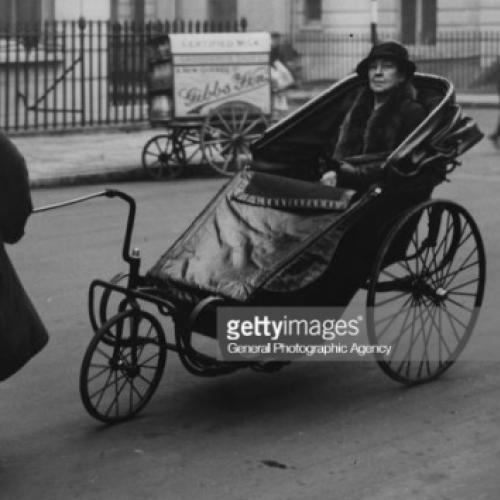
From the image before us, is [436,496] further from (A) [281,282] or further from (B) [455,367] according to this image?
(B) [455,367]

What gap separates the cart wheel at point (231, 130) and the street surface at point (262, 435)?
291 inches

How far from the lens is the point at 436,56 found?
110ft

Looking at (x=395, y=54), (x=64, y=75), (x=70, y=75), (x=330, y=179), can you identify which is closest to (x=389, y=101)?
(x=395, y=54)

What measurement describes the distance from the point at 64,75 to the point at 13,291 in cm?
1540

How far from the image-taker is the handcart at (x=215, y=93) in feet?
50.3

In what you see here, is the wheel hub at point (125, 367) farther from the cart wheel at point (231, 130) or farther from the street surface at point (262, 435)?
the cart wheel at point (231, 130)

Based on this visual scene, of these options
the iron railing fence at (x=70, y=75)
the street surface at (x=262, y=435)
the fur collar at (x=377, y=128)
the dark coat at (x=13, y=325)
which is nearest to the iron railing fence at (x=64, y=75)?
the iron railing fence at (x=70, y=75)

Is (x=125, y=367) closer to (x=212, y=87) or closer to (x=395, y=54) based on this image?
(x=395, y=54)

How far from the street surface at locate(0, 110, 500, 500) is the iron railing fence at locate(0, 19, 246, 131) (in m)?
12.2

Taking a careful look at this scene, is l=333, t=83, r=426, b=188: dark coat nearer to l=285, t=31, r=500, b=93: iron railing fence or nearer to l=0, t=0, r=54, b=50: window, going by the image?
l=0, t=0, r=54, b=50: window

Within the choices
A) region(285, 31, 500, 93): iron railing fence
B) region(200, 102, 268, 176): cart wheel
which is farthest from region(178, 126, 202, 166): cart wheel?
region(285, 31, 500, 93): iron railing fence

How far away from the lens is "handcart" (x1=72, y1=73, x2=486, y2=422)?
19.6 feet

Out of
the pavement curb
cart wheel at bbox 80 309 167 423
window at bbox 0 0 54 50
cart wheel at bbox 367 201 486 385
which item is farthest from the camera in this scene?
window at bbox 0 0 54 50

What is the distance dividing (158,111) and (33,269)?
6345mm
